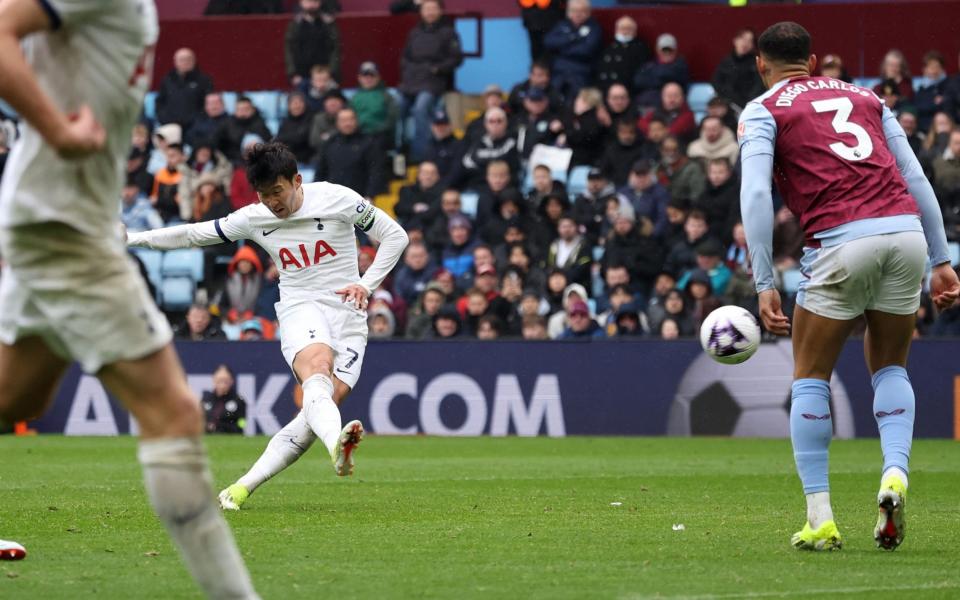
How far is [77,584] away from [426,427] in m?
12.1

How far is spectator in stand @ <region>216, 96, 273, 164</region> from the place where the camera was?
74.3 feet

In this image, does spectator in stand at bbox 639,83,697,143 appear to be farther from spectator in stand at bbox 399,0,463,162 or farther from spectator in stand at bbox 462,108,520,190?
spectator in stand at bbox 399,0,463,162

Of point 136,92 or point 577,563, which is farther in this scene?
point 577,563

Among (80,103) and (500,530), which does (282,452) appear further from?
(80,103)

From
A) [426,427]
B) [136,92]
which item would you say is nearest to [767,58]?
[136,92]

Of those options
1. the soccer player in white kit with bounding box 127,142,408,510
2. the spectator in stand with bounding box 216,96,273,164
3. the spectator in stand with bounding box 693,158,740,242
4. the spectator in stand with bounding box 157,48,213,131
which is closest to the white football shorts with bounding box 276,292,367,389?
the soccer player in white kit with bounding box 127,142,408,510

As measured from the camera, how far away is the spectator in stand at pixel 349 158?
70.8 feet

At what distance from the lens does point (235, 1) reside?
25203 millimetres

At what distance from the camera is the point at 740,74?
814 inches

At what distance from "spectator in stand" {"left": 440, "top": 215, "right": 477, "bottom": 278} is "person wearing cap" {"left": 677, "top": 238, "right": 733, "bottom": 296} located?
299cm

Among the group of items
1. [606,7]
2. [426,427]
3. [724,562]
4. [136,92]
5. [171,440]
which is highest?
[606,7]

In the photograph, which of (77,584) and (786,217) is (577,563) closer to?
(77,584)

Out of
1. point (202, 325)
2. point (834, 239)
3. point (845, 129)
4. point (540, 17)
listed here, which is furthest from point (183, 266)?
point (834, 239)

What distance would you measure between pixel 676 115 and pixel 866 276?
565 inches
